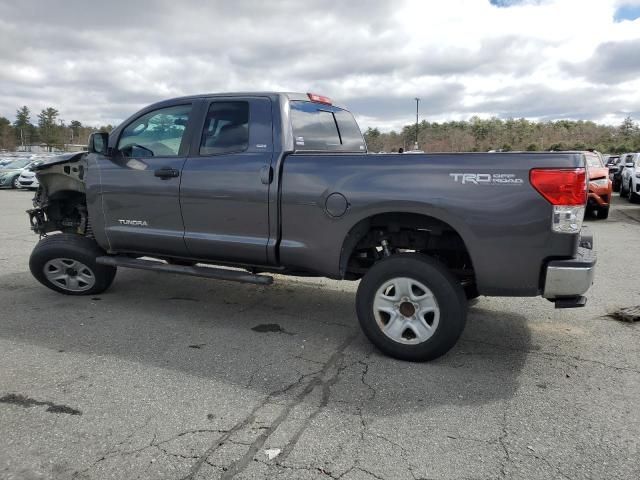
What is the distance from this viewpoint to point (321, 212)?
385 centimetres

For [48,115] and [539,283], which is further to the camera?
[48,115]

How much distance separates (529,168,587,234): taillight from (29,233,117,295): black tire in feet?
13.9

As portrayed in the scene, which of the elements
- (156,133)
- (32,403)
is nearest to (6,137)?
(156,133)

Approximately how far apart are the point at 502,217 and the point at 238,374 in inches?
82.9

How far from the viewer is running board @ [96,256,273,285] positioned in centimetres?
416

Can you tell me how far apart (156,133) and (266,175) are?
4.75 ft

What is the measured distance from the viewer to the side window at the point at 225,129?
431cm

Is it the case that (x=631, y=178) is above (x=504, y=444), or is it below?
above

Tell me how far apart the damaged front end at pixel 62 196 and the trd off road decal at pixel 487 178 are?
3.75m

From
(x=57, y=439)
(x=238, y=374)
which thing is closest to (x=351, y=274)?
(x=238, y=374)

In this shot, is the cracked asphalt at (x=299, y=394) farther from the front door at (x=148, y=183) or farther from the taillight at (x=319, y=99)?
the taillight at (x=319, y=99)

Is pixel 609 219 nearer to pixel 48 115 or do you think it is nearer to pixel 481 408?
pixel 481 408

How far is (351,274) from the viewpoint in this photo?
4.29 metres

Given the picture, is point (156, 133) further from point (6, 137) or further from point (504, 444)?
point (6, 137)
